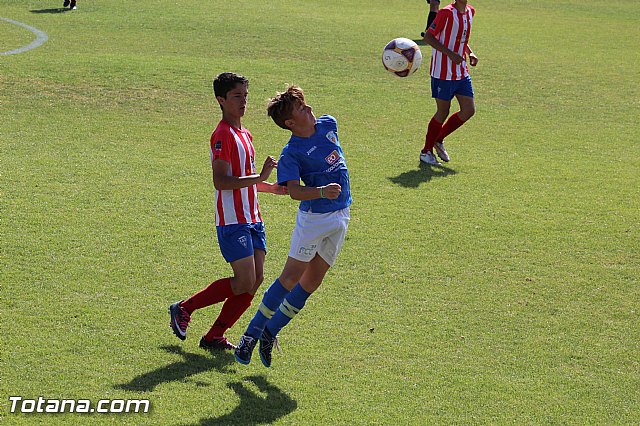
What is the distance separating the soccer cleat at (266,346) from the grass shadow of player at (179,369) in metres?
0.29

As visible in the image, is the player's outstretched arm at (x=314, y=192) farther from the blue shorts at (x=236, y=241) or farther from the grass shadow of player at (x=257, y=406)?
the grass shadow of player at (x=257, y=406)

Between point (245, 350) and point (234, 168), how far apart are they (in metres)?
1.36

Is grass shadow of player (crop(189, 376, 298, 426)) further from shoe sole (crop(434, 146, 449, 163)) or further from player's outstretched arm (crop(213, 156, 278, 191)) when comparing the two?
shoe sole (crop(434, 146, 449, 163))

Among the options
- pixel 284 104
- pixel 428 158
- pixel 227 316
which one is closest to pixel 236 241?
pixel 227 316

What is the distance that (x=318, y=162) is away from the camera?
6164mm

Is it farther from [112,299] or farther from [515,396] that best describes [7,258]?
[515,396]

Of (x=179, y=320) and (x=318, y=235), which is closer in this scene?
(x=318, y=235)

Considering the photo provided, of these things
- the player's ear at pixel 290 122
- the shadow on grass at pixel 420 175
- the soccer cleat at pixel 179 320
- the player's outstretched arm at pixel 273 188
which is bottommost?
the soccer cleat at pixel 179 320

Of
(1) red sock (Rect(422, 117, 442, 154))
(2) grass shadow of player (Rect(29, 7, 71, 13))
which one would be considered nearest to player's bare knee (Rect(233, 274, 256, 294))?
(1) red sock (Rect(422, 117, 442, 154))

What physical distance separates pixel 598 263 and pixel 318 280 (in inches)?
142

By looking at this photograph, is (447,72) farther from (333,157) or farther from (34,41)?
(34,41)

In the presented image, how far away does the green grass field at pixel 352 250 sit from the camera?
5.88 meters

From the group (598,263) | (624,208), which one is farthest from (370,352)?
(624,208)

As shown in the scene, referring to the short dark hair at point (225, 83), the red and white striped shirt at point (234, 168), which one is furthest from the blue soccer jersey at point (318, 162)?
the short dark hair at point (225, 83)
